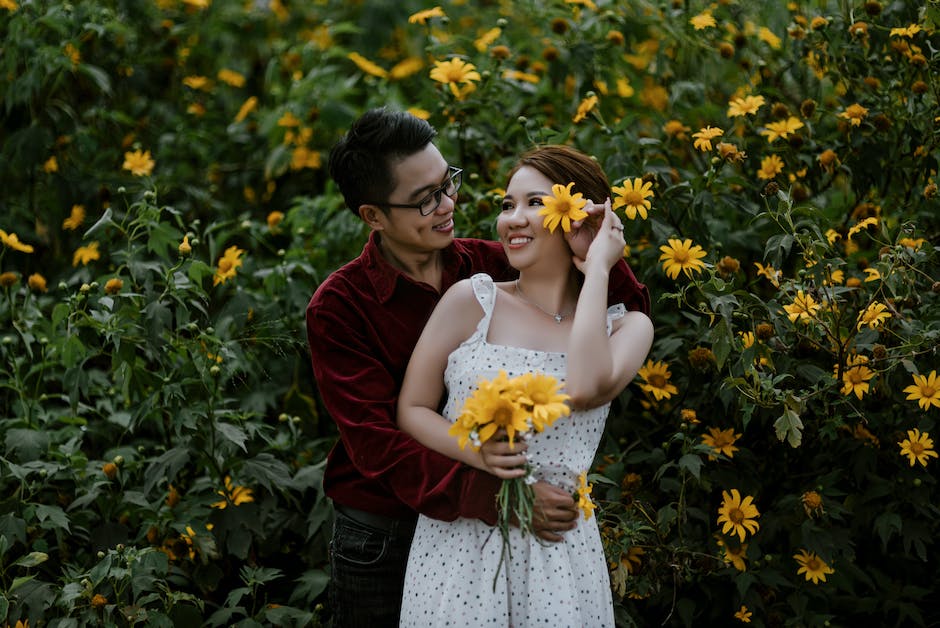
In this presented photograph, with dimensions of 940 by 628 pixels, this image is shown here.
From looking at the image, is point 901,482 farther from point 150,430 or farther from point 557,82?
point 150,430

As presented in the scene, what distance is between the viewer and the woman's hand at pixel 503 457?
6.07 feet

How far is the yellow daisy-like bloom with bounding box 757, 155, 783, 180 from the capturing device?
2.83 meters

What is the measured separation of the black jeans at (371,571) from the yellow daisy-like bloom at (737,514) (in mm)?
770

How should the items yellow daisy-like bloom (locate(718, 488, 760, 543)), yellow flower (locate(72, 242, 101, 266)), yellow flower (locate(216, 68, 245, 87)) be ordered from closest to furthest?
1. yellow daisy-like bloom (locate(718, 488, 760, 543))
2. yellow flower (locate(72, 242, 101, 266))
3. yellow flower (locate(216, 68, 245, 87))

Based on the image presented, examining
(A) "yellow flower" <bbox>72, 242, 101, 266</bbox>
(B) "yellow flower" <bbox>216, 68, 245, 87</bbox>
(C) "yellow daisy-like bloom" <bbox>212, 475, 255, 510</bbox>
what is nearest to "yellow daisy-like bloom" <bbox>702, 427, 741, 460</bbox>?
(C) "yellow daisy-like bloom" <bbox>212, 475, 255, 510</bbox>

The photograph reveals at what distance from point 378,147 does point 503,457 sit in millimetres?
766

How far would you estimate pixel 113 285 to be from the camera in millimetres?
2596

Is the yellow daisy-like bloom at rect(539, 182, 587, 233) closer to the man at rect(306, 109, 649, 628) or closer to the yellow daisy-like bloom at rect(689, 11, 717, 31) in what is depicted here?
the man at rect(306, 109, 649, 628)

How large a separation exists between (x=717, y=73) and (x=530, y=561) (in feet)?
6.75

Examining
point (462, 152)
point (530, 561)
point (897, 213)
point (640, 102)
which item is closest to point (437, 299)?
point (530, 561)

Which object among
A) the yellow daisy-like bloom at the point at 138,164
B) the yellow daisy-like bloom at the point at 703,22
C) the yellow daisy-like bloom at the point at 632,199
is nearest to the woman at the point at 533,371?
the yellow daisy-like bloom at the point at 632,199

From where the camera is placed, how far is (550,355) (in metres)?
2.03

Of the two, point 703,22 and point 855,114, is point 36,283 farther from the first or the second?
point 855,114

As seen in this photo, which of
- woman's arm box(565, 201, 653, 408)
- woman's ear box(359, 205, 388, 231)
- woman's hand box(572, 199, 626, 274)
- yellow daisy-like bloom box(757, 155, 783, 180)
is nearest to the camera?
woman's arm box(565, 201, 653, 408)
